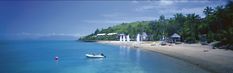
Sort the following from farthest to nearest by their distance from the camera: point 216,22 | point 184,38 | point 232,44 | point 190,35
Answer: point 184,38
point 190,35
point 216,22
point 232,44

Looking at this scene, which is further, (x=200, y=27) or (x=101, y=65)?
(x=200, y=27)

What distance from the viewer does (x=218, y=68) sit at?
26.2m

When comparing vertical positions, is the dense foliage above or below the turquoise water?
above

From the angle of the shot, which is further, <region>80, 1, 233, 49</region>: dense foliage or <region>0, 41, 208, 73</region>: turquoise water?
<region>80, 1, 233, 49</region>: dense foliage

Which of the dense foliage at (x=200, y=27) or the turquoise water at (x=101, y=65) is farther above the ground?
the dense foliage at (x=200, y=27)

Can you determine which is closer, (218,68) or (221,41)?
(218,68)

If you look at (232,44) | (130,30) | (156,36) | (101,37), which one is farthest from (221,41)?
(101,37)

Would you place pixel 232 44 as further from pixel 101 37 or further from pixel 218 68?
pixel 101 37

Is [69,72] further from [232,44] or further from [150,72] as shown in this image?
[232,44]

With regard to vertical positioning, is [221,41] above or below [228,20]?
below

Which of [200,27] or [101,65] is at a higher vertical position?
[200,27]

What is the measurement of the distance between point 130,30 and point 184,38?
54013mm

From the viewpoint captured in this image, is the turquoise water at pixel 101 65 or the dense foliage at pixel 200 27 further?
the dense foliage at pixel 200 27

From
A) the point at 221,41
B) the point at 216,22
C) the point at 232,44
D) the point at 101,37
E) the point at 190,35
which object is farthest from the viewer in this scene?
the point at 101,37
